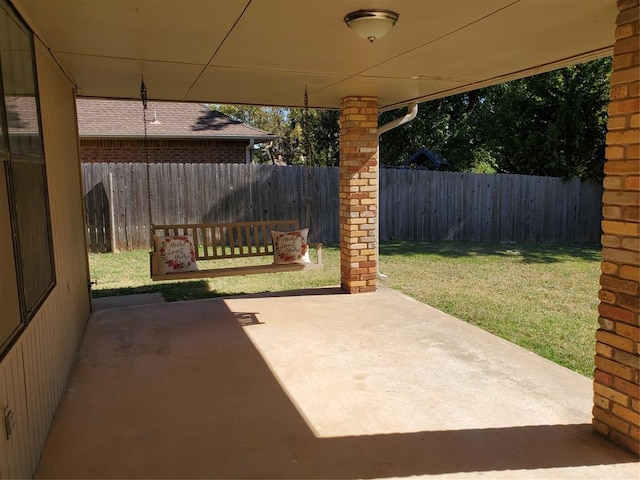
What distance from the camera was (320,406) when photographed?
331 cm

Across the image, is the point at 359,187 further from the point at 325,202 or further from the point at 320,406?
the point at 325,202

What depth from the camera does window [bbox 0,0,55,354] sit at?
232cm

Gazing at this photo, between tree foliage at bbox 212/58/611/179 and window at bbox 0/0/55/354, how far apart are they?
6.73 meters

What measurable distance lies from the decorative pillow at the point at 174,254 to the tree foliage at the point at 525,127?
15.4ft

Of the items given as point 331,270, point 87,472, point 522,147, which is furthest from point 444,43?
point 522,147

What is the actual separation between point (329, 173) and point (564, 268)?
538cm

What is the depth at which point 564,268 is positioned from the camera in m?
8.60

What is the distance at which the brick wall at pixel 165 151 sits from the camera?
1276cm

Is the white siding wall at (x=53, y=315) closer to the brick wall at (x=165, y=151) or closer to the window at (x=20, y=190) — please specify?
the window at (x=20, y=190)

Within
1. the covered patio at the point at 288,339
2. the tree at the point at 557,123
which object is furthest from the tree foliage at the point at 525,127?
the covered patio at the point at 288,339

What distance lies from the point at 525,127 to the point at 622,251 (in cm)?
1279

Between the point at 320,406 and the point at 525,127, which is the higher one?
the point at 525,127

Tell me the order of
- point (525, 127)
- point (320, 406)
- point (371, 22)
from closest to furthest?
point (371, 22) < point (320, 406) < point (525, 127)

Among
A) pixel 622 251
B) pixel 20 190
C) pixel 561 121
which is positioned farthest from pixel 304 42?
pixel 561 121
